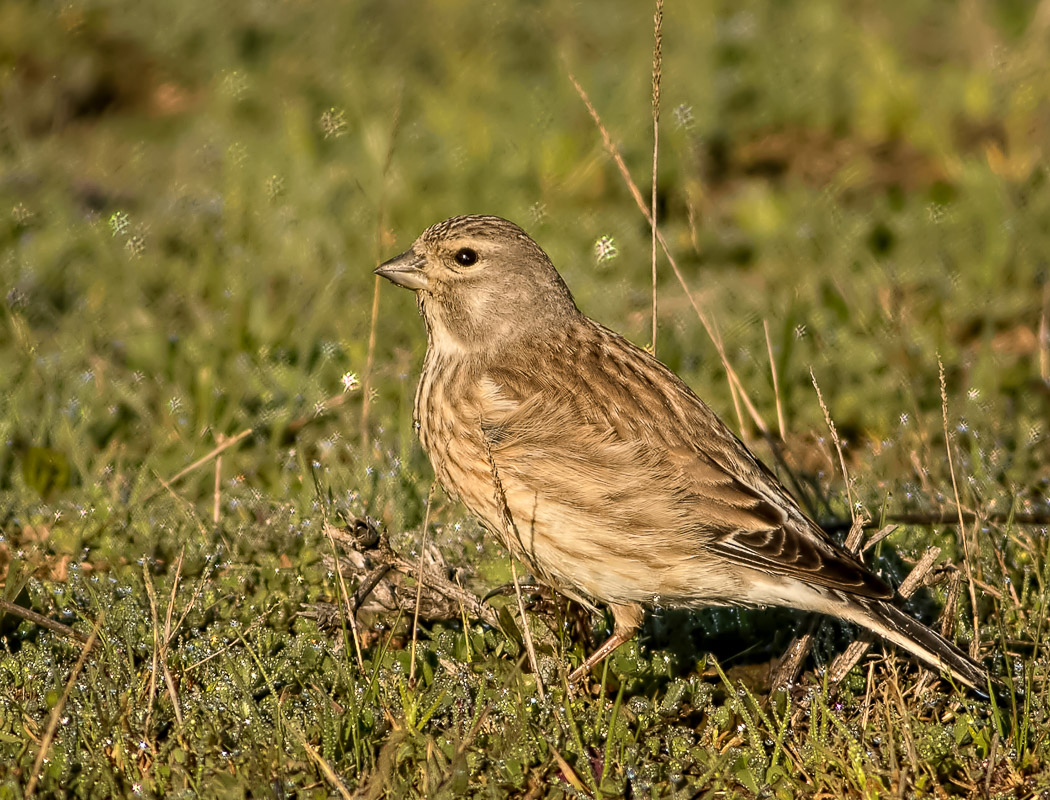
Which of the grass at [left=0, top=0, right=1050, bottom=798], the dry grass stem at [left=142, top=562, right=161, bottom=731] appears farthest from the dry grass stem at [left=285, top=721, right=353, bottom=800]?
the dry grass stem at [left=142, top=562, right=161, bottom=731]

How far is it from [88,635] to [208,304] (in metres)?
3.02

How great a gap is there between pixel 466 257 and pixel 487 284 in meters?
0.14

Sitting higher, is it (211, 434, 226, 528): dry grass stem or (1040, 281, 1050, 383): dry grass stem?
(1040, 281, 1050, 383): dry grass stem

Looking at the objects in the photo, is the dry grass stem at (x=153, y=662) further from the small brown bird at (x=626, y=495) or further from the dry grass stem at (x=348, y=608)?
the small brown bird at (x=626, y=495)

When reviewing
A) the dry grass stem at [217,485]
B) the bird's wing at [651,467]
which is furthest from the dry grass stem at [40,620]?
the bird's wing at [651,467]

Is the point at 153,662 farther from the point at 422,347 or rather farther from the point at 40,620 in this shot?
the point at 422,347

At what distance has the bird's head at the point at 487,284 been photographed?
4.90 meters

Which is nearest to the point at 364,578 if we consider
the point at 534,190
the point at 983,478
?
the point at 983,478

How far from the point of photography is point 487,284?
4.92 m

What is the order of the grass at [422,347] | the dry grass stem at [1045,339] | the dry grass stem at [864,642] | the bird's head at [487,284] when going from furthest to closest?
the dry grass stem at [1045,339] < the bird's head at [487,284] < the dry grass stem at [864,642] < the grass at [422,347]

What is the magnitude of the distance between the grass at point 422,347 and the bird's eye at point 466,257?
26.9 inches

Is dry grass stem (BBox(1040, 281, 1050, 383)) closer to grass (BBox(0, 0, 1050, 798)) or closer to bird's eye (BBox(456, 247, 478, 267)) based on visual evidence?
grass (BBox(0, 0, 1050, 798))

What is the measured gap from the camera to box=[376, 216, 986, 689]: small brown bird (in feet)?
13.5

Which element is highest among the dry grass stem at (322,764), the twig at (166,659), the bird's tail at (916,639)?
the bird's tail at (916,639)
